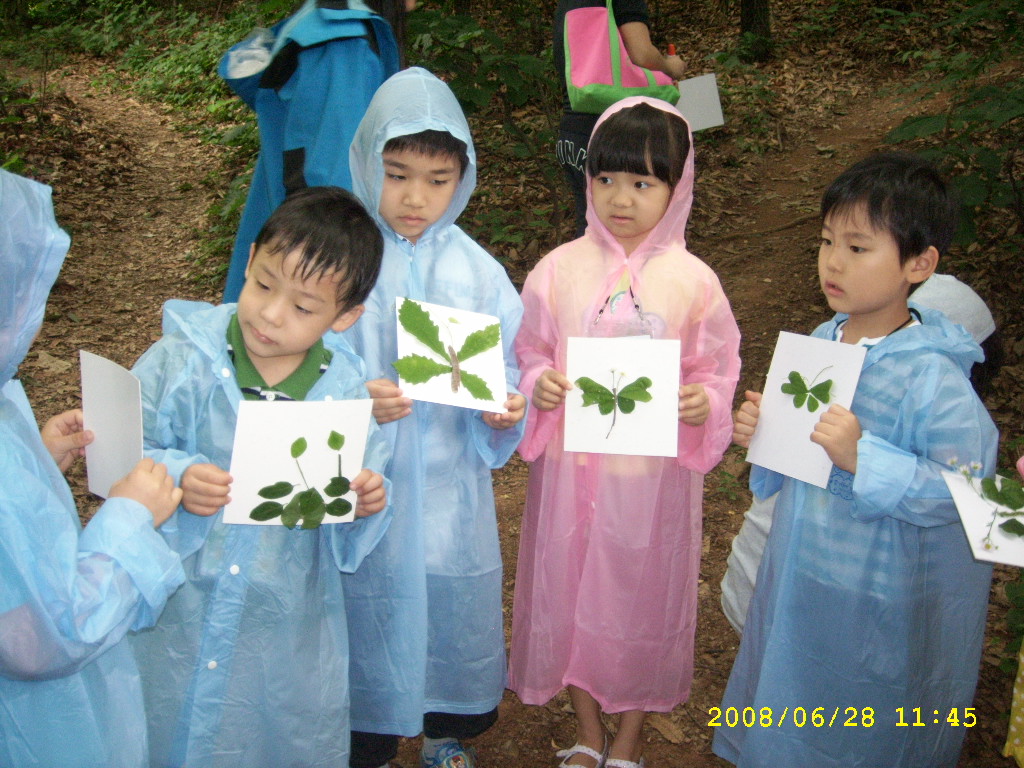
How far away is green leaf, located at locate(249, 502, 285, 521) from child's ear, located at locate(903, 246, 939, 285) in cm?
166

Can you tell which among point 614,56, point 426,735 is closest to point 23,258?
point 426,735

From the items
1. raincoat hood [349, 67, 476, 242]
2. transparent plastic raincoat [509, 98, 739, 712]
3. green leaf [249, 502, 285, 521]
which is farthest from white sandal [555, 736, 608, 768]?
raincoat hood [349, 67, 476, 242]

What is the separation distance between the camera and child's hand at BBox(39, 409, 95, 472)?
2.02 meters

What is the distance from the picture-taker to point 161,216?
811 centimetres

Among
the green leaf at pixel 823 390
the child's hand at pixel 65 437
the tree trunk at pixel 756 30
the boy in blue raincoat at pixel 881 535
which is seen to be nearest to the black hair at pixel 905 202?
the boy in blue raincoat at pixel 881 535

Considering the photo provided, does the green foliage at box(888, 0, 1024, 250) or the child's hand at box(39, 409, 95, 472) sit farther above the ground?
the green foliage at box(888, 0, 1024, 250)

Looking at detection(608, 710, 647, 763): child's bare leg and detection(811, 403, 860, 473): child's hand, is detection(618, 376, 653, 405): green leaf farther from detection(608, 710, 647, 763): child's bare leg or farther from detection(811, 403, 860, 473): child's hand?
detection(608, 710, 647, 763): child's bare leg

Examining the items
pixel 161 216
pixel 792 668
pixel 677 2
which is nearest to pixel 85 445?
pixel 792 668

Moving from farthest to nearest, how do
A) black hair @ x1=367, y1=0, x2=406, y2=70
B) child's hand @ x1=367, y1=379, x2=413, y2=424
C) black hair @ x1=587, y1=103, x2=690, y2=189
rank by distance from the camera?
black hair @ x1=367, y1=0, x2=406, y2=70
black hair @ x1=587, y1=103, x2=690, y2=189
child's hand @ x1=367, y1=379, x2=413, y2=424

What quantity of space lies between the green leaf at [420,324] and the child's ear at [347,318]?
12 centimetres

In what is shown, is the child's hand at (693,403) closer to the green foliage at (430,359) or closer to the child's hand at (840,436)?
the child's hand at (840,436)

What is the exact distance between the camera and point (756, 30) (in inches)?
406

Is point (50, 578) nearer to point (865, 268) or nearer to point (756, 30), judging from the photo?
point (865, 268)

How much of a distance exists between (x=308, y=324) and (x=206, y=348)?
243mm
